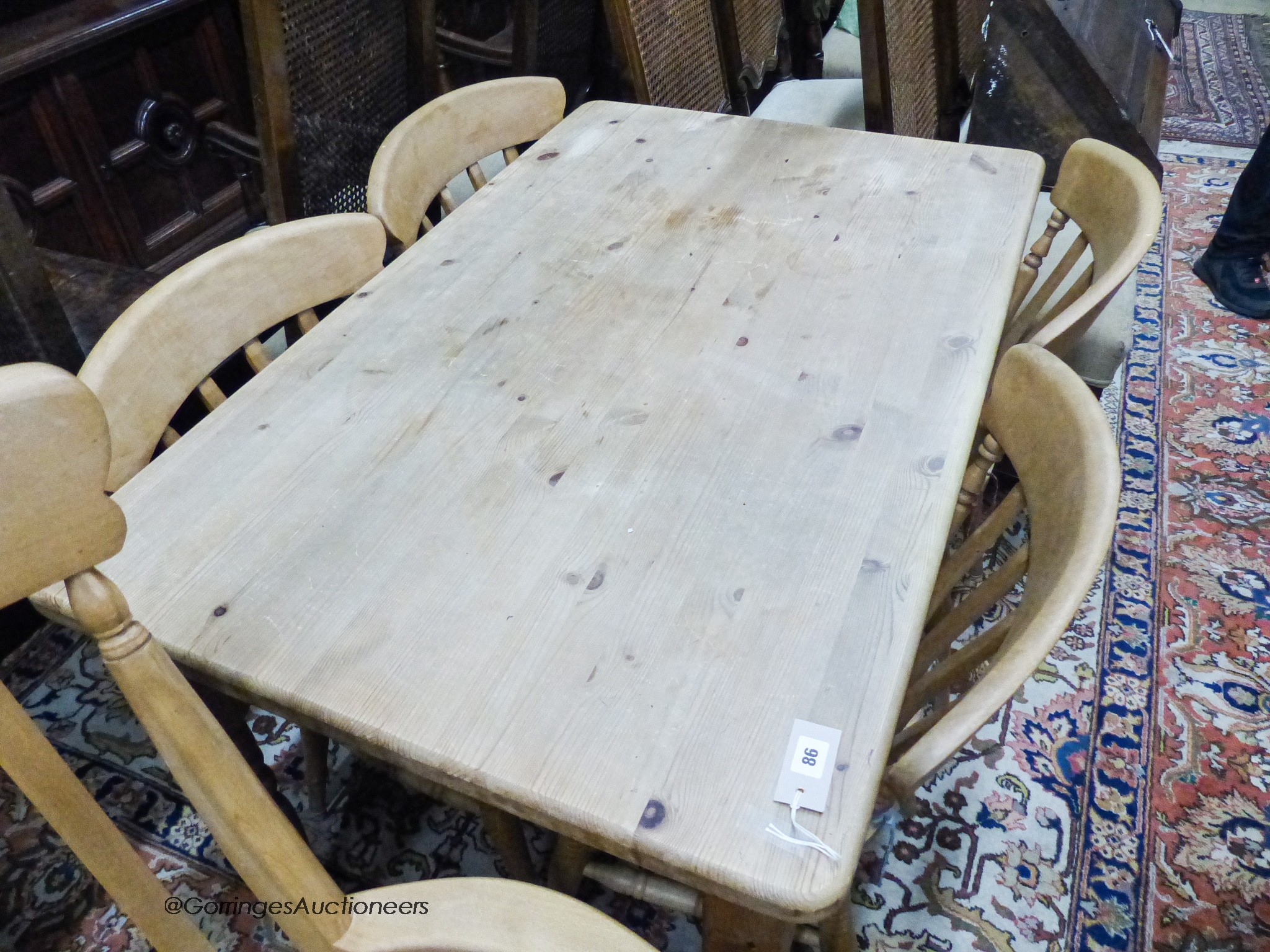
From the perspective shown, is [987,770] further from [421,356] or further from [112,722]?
[112,722]

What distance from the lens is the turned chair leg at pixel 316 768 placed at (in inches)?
45.4

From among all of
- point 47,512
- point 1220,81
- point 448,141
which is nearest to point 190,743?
point 47,512

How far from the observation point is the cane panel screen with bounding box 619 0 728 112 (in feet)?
5.63

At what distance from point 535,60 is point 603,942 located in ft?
6.03

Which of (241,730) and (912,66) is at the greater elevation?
(912,66)

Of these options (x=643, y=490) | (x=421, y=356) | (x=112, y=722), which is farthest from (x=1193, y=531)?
(x=112, y=722)

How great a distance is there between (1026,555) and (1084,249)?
542 millimetres

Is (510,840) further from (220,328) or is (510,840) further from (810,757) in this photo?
(220,328)

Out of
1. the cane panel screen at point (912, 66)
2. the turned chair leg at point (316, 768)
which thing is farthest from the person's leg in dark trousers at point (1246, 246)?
the turned chair leg at point (316, 768)

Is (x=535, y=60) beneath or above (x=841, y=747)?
above

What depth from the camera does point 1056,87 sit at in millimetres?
1833

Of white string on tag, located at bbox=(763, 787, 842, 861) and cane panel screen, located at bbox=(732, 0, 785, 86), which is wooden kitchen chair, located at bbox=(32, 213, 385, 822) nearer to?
white string on tag, located at bbox=(763, 787, 842, 861)

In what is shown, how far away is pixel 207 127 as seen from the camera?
183 cm

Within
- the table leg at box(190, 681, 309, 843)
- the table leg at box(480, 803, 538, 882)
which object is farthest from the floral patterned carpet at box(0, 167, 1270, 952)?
the table leg at box(190, 681, 309, 843)
